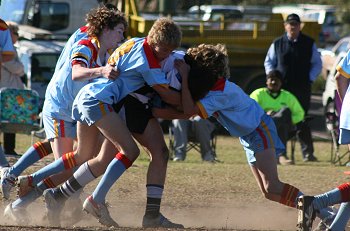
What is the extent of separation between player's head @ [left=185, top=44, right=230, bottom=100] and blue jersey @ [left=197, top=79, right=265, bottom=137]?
0.06 m

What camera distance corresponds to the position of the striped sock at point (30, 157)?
9336 millimetres

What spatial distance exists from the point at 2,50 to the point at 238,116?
3.19m

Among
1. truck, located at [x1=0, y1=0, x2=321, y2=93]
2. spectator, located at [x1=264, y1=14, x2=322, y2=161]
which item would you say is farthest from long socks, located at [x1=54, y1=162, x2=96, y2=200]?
truck, located at [x1=0, y1=0, x2=321, y2=93]

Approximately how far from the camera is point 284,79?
16.0m

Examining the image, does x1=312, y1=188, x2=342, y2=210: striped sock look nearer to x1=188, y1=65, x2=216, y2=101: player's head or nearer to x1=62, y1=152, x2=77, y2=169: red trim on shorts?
x1=188, y1=65, x2=216, y2=101: player's head

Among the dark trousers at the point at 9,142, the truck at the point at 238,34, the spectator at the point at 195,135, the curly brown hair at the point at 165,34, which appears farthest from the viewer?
the truck at the point at 238,34

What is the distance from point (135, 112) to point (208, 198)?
247 centimetres

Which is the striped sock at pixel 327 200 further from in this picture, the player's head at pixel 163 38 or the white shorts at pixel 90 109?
the white shorts at pixel 90 109

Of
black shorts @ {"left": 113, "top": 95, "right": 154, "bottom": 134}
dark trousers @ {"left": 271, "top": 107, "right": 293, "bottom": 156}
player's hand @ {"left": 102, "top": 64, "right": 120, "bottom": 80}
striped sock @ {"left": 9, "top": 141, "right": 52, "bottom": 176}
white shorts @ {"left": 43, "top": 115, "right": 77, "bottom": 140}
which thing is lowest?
dark trousers @ {"left": 271, "top": 107, "right": 293, "bottom": 156}

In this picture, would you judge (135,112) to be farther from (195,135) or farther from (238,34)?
(238,34)

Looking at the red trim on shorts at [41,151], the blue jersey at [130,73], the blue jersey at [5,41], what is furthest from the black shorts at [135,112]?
the blue jersey at [5,41]

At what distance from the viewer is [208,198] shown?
10.6m

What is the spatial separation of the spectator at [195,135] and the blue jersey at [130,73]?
6.68m

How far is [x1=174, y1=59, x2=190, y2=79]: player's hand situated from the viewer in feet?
26.9
